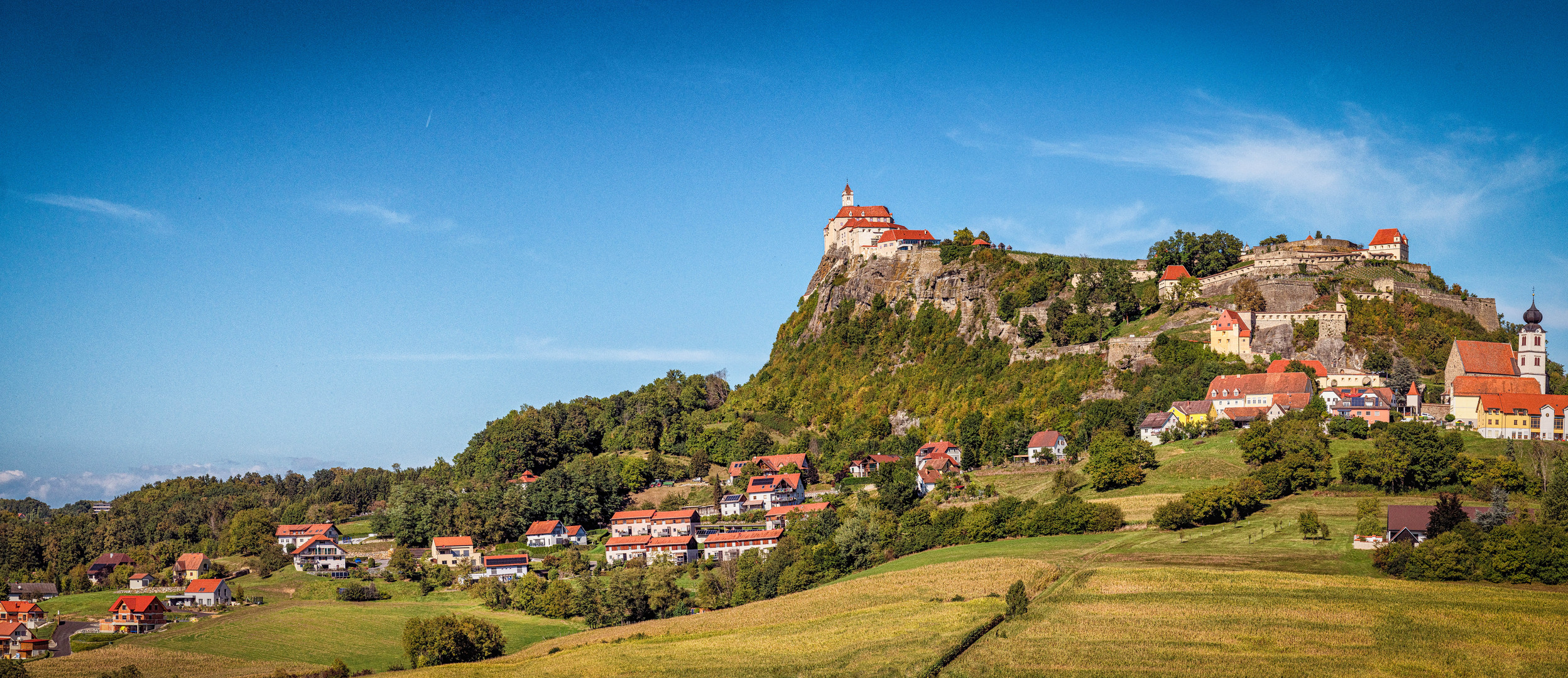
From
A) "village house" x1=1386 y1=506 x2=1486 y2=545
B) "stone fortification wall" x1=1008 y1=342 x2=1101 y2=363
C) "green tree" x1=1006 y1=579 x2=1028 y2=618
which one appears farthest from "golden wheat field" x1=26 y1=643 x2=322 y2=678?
"stone fortification wall" x1=1008 y1=342 x2=1101 y2=363

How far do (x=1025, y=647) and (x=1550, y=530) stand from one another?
1072 inches

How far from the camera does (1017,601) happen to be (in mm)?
54438

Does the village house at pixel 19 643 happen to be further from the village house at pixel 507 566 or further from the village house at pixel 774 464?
the village house at pixel 774 464

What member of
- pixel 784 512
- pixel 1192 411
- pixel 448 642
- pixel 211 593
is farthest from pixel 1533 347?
pixel 211 593

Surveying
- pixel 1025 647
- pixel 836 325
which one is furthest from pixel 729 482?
pixel 1025 647

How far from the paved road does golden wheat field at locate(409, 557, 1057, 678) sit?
96.7ft

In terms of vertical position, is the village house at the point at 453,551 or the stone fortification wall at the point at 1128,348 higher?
the stone fortification wall at the point at 1128,348


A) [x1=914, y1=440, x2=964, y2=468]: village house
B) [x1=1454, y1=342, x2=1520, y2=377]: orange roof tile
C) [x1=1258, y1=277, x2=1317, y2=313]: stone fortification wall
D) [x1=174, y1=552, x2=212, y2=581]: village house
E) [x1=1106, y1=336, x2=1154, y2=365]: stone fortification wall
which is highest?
[x1=1258, y1=277, x2=1317, y2=313]: stone fortification wall

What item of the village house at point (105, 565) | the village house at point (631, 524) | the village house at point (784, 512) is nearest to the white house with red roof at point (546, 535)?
the village house at point (631, 524)

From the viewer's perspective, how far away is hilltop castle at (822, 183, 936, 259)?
446ft

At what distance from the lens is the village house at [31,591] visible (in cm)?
9381

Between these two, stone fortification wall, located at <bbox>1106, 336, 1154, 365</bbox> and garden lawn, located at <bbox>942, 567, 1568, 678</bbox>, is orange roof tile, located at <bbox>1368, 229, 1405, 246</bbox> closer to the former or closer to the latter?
stone fortification wall, located at <bbox>1106, 336, 1154, 365</bbox>

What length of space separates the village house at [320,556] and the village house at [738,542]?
100 feet

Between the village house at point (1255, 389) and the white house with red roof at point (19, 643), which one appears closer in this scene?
the white house with red roof at point (19, 643)
